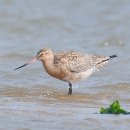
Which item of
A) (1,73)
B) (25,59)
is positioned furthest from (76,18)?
(1,73)

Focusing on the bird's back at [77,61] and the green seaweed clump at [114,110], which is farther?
the bird's back at [77,61]

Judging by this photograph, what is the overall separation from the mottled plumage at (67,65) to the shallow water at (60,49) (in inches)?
9.3

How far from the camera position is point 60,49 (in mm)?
14117

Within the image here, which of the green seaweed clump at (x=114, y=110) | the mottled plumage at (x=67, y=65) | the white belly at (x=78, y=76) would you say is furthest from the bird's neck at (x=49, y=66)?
the green seaweed clump at (x=114, y=110)

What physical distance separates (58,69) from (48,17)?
20.8ft

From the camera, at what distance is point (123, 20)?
1627cm

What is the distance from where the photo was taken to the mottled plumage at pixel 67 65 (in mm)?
10641

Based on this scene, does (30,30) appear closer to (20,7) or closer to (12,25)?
(12,25)

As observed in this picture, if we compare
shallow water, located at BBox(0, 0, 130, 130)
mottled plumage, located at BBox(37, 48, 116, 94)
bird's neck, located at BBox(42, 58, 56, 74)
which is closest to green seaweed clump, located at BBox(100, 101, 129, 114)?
shallow water, located at BBox(0, 0, 130, 130)

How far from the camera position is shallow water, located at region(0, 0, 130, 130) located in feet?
26.6

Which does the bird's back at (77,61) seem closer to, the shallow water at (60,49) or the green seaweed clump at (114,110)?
the shallow water at (60,49)

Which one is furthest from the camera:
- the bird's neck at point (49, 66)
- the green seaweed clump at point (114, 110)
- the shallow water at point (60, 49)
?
the bird's neck at point (49, 66)

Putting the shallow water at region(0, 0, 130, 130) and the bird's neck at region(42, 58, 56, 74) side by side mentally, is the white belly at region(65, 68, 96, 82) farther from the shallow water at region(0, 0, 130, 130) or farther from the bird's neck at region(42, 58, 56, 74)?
the bird's neck at region(42, 58, 56, 74)

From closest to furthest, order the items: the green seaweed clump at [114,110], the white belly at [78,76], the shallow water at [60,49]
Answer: the shallow water at [60,49], the green seaweed clump at [114,110], the white belly at [78,76]
